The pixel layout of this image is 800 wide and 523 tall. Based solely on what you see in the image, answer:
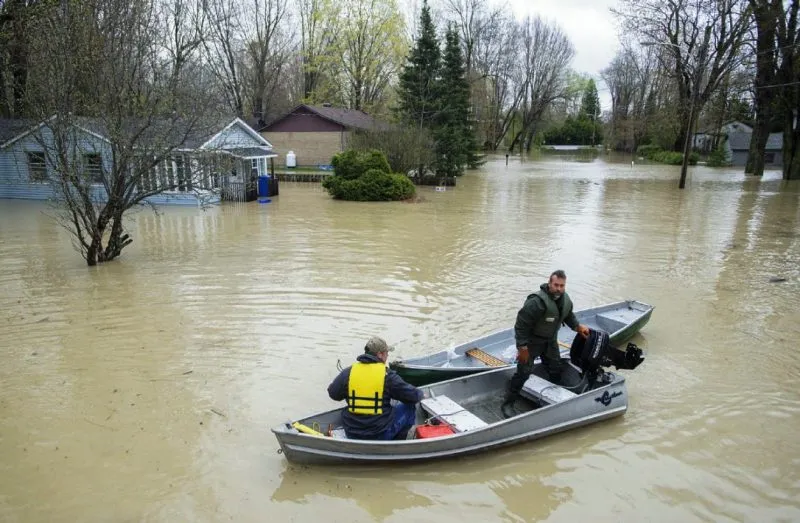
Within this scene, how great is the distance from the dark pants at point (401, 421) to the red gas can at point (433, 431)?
118mm

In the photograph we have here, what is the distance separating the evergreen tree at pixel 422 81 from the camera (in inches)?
1526

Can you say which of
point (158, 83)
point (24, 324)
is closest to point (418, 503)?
point (24, 324)

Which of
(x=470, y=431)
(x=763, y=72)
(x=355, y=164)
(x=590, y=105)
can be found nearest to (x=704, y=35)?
(x=763, y=72)

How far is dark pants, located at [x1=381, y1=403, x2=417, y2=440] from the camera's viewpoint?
557cm

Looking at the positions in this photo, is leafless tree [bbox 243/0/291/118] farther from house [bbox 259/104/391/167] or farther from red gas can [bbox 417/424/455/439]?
red gas can [bbox 417/424/455/439]

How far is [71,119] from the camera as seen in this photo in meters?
12.3

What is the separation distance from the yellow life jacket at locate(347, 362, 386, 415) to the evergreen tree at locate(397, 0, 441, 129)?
114ft

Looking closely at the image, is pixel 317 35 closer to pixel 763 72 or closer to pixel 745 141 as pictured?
pixel 763 72

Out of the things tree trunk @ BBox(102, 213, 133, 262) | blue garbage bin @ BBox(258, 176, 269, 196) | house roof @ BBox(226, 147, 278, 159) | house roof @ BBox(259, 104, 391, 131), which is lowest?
tree trunk @ BBox(102, 213, 133, 262)

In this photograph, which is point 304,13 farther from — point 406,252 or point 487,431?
point 487,431

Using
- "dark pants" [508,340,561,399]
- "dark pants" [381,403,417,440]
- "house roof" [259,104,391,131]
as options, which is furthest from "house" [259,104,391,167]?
"dark pants" [381,403,417,440]

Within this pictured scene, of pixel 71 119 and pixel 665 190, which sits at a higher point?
pixel 71 119

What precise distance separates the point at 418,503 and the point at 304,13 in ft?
178

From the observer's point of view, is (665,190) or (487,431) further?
(665,190)
